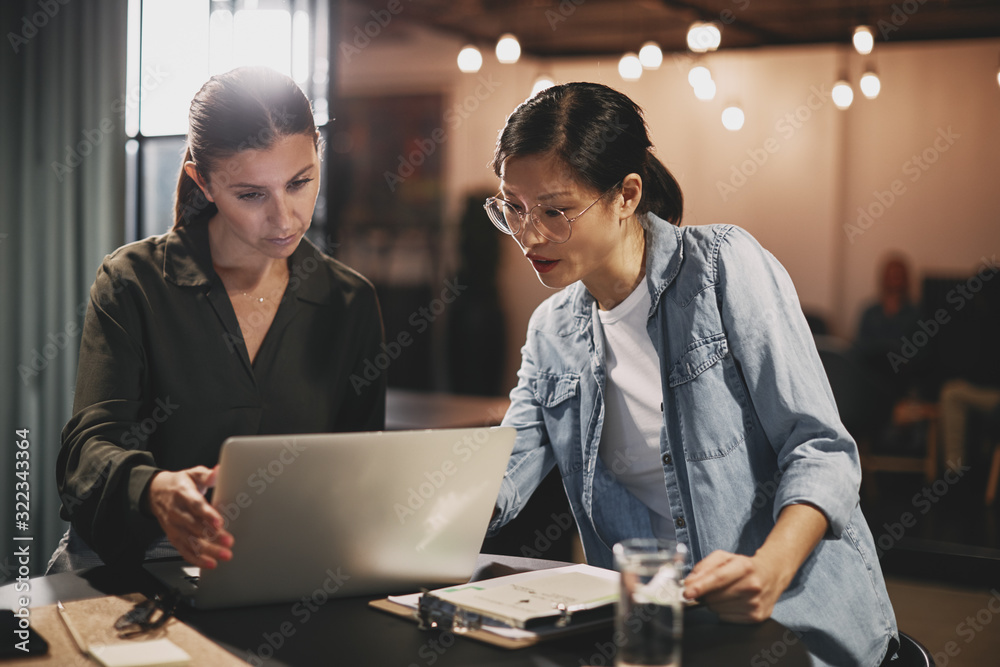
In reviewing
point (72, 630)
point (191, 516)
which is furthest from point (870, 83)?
point (72, 630)

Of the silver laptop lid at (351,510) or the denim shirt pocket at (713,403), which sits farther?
the denim shirt pocket at (713,403)

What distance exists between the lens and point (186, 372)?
5.41 feet

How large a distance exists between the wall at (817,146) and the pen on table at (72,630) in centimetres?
603

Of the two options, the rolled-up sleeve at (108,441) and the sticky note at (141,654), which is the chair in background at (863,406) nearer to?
the rolled-up sleeve at (108,441)

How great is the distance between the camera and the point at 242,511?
1128 millimetres

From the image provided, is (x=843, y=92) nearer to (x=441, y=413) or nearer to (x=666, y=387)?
(x=441, y=413)

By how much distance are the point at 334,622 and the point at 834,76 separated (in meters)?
7.58

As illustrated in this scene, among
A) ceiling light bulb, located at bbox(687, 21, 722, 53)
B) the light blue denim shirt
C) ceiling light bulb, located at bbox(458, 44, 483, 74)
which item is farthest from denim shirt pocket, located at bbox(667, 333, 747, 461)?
ceiling light bulb, located at bbox(458, 44, 483, 74)

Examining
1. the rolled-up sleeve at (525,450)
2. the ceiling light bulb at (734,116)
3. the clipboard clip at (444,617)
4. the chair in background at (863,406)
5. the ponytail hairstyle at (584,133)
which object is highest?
the ceiling light bulb at (734,116)

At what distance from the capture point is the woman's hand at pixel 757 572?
3.69 ft

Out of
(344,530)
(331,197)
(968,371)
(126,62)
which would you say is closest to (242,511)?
(344,530)

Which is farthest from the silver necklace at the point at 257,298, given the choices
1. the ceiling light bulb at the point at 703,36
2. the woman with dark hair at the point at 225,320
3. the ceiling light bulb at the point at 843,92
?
the ceiling light bulb at the point at 843,92

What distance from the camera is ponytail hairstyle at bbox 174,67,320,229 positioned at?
5.41 ft

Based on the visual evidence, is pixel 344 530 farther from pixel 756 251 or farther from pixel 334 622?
pixel 756 251
